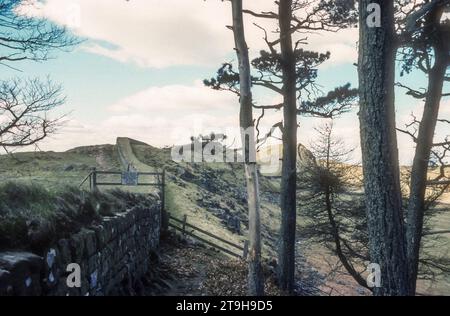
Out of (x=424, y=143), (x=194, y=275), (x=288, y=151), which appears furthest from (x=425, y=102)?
(x=194, y=275)

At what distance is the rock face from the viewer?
3881mm

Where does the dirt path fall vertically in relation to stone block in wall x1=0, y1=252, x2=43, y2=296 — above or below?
below

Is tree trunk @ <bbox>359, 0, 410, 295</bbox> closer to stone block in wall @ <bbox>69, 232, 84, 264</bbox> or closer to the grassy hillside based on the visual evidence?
stone block in wall @ <bbox>69, 232, 84, 264</bbox>

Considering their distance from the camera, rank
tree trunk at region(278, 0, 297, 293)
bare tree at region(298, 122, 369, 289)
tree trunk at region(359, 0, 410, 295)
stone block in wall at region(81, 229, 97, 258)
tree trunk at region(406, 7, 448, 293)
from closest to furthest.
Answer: stone block in wall at region(81, 229, 97, 258) → tree trunk at region(359, 0, 410, 295) → tree trunk at region(406, 7, 448, 293) → tree trunk at region(278, 0, 297, 293) → bare tree at region(298, 122, 369, 289)

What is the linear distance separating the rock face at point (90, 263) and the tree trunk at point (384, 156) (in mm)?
4401

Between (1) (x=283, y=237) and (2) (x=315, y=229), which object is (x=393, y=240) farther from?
(2) (x=315, y=229)

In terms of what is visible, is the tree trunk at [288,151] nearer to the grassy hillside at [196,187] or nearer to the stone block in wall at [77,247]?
the stone block in wall at [77,247]

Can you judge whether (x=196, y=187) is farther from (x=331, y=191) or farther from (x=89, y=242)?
(x=89, y=242)

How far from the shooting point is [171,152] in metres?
40.4

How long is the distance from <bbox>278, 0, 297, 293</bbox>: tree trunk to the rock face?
4087 mm

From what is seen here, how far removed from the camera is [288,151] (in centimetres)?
1154

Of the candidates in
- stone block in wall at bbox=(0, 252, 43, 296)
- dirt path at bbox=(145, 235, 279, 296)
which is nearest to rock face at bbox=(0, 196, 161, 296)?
stone block in wall at bbox=(0, 252, 43, 296)

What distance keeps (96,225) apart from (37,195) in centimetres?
125
